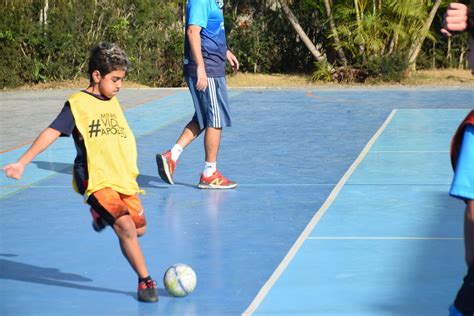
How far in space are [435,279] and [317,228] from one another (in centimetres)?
168

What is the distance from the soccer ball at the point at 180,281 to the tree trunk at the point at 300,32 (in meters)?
15.2

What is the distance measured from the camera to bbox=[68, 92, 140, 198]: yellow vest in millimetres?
6406

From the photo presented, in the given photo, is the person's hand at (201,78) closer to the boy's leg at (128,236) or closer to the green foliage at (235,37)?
the boy's leg at (128,236)

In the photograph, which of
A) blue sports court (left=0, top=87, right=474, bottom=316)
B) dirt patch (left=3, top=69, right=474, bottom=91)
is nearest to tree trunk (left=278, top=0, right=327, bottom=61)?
dirt patch (left=3, top=69, right=474, bottom=91)

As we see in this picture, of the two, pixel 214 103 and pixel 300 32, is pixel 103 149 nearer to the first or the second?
pixel 214 103

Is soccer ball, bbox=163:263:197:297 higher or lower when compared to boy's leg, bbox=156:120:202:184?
higher

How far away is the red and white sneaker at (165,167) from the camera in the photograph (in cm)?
1012

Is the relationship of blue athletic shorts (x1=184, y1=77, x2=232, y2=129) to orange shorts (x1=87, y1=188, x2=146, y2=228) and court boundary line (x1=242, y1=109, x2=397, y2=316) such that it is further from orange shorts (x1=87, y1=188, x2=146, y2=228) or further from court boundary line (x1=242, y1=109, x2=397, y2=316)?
orange shorts (x1=87, y1=188, x2=146, y2=228)

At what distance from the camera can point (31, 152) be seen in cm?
605

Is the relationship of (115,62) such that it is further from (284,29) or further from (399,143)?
(284,29)

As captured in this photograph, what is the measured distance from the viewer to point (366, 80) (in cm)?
2088

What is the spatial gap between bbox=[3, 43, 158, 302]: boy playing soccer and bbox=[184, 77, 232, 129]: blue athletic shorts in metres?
3.47

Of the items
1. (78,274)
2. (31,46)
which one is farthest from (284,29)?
(78,274)

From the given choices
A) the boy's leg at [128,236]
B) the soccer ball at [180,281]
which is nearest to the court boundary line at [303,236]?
the soccer ball at [180,281]
